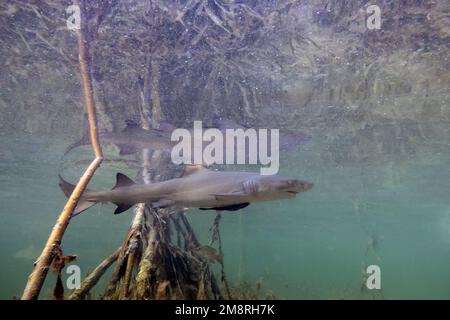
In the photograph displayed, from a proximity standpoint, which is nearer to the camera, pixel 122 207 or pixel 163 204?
pixel 163 204

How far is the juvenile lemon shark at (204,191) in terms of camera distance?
4473 mm

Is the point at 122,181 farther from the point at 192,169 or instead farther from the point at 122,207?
the point at 192,169

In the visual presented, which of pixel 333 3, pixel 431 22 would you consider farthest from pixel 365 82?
pixel 333 3

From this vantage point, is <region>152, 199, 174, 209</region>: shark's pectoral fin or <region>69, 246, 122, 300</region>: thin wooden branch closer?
<region>152, 199, 174, 209</region>: shark's pectoral fin

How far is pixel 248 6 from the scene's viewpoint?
892 cm

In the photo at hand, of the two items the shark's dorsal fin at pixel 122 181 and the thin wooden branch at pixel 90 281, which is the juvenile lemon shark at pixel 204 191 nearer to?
the shark's dorsal fin at pixel 122 181

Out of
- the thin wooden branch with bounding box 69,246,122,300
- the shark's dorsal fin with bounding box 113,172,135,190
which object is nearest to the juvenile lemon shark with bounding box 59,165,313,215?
the shark's dorsal fin with bounding box 113,172,135,190

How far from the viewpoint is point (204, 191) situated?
4789 mm

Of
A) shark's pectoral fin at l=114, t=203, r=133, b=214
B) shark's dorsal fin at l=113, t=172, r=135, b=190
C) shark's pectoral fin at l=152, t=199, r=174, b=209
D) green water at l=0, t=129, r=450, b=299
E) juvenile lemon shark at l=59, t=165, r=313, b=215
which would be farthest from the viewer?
green water at l=0, t=129, r=450, b=299

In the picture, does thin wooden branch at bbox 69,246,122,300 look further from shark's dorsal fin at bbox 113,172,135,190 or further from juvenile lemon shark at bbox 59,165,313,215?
shark's dorsal fin at bbox 113,172,135,190

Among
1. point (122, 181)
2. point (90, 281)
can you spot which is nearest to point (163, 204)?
point (122, 181)

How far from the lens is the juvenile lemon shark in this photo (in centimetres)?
447

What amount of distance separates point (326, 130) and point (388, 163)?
8.10 meters
